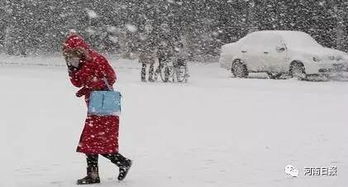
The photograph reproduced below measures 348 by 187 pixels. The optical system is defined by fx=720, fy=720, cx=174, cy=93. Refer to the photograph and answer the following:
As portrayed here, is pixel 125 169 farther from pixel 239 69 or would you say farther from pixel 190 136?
pixel 239 69

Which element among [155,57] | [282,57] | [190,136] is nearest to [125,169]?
[190,136]

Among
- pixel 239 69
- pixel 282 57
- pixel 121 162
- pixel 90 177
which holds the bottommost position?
pixel 90 177

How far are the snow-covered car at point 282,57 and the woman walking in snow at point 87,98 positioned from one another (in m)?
15.0

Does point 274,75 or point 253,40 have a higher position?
point 253,40

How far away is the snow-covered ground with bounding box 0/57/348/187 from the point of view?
7730 mm

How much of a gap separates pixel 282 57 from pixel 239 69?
1.75 metres

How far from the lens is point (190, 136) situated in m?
10.4

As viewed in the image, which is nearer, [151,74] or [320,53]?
[151,74]

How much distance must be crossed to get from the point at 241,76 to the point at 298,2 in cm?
1085

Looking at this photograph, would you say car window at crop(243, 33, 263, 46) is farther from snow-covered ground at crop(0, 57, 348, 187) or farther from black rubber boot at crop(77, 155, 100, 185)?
black rubber boot at crop(77, 155, 100, 185)

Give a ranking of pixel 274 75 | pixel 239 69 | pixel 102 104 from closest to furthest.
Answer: pixel 102 104, pixel 274 75, pixel 239 69

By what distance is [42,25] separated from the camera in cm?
3675

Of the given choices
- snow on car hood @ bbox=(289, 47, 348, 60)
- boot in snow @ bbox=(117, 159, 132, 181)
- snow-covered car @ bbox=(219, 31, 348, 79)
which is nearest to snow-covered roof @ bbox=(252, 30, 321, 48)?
snow-covered car @ bbox=(219, 31, 348, 79)

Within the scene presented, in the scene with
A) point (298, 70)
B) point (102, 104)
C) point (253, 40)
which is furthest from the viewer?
point (253, 40)
